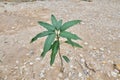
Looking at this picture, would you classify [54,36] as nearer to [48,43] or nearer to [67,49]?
[48,43]

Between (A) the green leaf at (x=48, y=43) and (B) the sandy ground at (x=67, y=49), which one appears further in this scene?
(B) the sandy ground at (x=67, y=49)

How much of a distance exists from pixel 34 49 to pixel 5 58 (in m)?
0.40

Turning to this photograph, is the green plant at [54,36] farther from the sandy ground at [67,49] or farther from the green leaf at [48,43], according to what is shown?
the sandy ground at [67,49]

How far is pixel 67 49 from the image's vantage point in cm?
310

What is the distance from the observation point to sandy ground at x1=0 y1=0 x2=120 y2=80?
9.11ft

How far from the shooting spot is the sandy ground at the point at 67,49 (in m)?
2.78

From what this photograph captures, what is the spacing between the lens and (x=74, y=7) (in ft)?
16.9

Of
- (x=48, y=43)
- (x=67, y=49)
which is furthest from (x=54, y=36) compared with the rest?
(x=67, y=49)

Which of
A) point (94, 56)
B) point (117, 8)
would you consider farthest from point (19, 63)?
point (117, 8)

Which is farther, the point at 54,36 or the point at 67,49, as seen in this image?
the point at 67,49

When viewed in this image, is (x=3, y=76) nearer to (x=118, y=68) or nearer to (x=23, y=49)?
(x=23, y=49)

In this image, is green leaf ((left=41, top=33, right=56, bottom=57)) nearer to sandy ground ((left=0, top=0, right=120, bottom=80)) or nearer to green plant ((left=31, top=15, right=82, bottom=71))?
green plant ((left=31, top=15, right=82, bottom=71))

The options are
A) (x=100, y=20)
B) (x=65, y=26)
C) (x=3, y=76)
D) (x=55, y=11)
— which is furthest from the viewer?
(x=55, y=11)

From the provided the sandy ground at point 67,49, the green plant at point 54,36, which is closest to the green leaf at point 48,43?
the green plant at point 54,36
